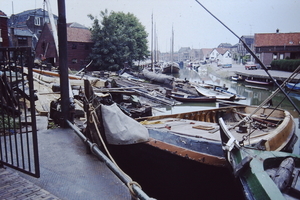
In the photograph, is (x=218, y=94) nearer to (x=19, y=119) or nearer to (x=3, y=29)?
(x=3, y=29)

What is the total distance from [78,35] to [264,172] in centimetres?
3872

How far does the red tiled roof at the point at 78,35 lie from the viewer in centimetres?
3719

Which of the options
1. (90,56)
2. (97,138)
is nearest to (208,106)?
(97,138)

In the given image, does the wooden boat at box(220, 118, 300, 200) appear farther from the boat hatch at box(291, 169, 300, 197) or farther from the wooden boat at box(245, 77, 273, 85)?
the wooden boat at box(245, 77, 273, 85)

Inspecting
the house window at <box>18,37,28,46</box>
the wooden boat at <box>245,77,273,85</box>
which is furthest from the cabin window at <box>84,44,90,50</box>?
the wooden boat at <box>245,77,273,85</box>

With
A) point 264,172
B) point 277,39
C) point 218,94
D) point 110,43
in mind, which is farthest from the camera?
point 277,39

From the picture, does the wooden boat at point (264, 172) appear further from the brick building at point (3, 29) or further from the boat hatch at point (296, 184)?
the brick building at point (3, 29)

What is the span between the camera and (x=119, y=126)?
4.84m

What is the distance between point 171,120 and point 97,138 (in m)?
3.65

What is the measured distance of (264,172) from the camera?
3619 millimetres

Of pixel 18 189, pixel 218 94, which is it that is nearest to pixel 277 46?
pixel 218 94

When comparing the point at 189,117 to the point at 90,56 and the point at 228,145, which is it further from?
the point at 90,56

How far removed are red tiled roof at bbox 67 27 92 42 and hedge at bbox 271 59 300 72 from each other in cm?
2867

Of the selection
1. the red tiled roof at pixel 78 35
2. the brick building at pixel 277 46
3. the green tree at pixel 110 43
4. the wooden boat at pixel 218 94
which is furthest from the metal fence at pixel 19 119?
the brick building at pixel 277 46
